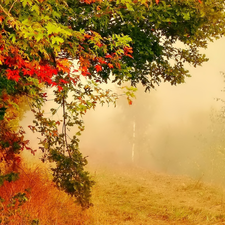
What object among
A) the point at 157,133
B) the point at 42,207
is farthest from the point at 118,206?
the point at 157,133

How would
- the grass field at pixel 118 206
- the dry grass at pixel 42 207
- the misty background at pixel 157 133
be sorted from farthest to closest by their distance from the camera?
the misty background at pixel 157 133, the grass field at pixel 118 206, the dry grass at pixel 42 207

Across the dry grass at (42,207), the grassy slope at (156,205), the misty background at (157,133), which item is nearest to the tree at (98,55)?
the dry grass at (42,207)

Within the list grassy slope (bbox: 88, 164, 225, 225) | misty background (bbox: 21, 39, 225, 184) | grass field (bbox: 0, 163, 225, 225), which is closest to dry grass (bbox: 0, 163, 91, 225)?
grass field (bbox: 0, 163, 225, 225)

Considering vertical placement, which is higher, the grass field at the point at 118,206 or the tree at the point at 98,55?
the tree at the point at 98,55

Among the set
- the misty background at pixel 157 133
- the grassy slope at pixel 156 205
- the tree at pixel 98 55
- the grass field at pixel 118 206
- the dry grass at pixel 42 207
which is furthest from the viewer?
the misty background at pixel 157 133

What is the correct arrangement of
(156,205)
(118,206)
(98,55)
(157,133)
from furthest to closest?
1. (157,133)
2. (156,205)
3. (118,206)
4. (98,55)

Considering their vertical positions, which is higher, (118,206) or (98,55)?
(98,55)

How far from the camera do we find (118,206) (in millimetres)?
9562

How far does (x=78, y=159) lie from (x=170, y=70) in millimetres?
3676

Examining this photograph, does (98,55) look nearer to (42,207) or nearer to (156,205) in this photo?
(42,207)

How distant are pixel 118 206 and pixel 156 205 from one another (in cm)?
157

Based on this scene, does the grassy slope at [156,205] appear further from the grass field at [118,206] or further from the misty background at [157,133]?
the misty background at [157,133]

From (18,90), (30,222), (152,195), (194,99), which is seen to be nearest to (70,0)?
(18,90)

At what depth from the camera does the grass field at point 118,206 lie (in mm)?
6332
